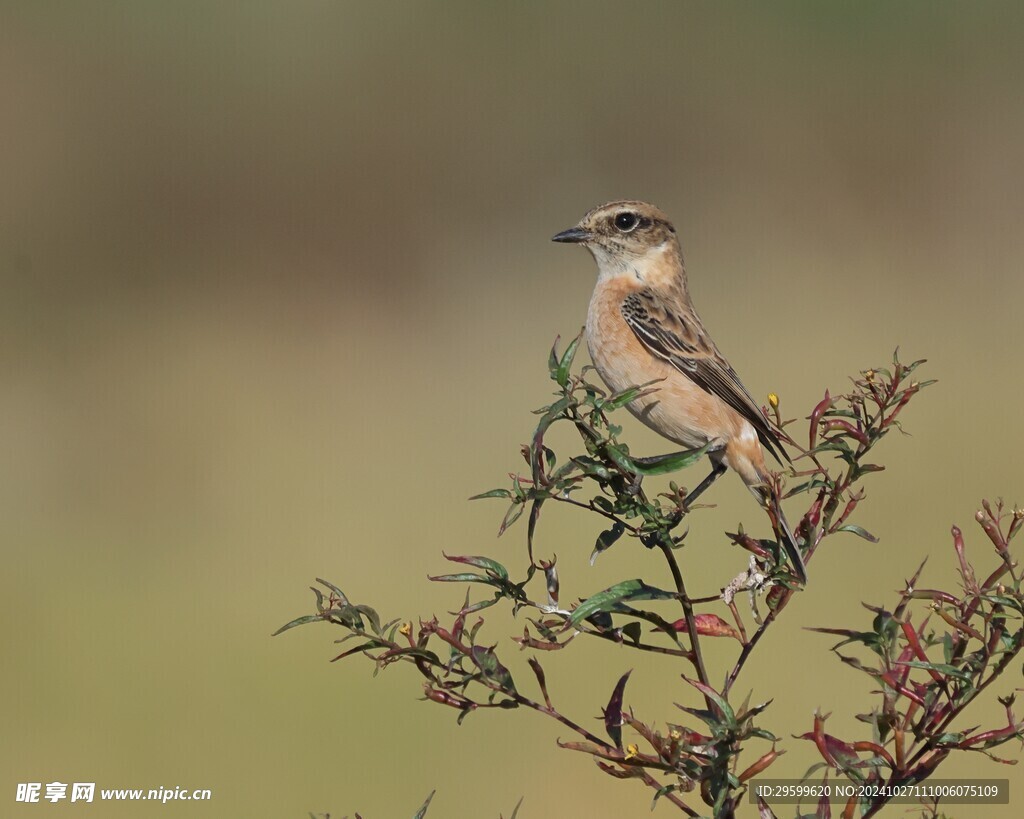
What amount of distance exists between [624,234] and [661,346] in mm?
590

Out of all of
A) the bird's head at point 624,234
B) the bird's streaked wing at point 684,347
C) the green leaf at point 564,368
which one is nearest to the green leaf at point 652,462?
the green leaf at point 564,368

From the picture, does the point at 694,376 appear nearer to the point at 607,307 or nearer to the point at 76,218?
the point at 607,307

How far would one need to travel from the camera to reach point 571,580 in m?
9.07

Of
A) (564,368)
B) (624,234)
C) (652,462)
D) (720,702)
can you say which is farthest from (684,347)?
(720,702)

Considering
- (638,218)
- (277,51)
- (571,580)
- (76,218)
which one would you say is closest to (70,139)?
(76,218)

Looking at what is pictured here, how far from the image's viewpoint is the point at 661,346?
4.59 meters

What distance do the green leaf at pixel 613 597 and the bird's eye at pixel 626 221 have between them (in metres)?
3.09

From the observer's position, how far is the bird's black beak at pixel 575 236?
15.8 feet

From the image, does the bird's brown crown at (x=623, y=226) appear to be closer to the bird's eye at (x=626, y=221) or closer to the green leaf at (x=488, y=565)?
the bird's eye at (x=626, y=221)

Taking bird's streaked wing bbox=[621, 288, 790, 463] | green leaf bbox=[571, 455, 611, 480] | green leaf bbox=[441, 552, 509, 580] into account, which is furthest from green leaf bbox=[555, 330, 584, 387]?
bird's streaked wing bbox=[621, 288, 790, 463]

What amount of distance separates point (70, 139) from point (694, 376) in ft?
36.6

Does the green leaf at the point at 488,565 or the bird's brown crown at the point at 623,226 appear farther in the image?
the bird's brown crown at the point at 623,226

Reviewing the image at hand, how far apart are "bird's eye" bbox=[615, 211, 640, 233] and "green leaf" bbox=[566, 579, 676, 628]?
3087 millimetres

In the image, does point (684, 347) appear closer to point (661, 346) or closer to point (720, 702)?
point (661, 346)
